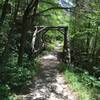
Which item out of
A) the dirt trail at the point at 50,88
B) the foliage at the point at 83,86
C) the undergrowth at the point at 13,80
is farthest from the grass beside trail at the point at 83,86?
the undergrowth at the point at 13,80

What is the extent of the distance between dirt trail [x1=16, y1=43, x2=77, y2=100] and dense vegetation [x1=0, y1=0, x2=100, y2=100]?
409mm

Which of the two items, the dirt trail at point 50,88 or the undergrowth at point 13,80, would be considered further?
the dirt trail at point 50,88

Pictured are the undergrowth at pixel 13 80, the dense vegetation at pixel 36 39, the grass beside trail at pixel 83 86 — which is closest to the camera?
the undergrowth at pixel 13 80

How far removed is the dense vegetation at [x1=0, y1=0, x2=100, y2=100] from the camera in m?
11.7

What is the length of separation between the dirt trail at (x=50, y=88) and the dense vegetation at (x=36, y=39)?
1.34 ft

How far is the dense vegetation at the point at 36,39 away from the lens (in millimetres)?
11742

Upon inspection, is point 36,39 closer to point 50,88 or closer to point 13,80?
point 50,88

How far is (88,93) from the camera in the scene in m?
10.8

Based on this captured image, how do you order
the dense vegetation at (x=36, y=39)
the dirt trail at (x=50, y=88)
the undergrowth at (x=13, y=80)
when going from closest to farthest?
1. the undergrowth at (x=13, y=80)
2. the dirt trail at (x=50, y=88)
3. the dense vegetation at (x=36, y=39)

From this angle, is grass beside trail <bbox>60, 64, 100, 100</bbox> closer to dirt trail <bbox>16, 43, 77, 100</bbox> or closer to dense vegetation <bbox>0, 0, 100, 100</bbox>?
dense vegetation <bbox>0, 0, 100, 100</bbox>

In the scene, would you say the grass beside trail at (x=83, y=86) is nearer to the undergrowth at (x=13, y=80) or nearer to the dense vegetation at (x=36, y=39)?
the dense vegetation at (x=36, y=39)

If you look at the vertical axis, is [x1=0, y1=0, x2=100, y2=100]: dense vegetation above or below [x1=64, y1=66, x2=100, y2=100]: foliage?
above

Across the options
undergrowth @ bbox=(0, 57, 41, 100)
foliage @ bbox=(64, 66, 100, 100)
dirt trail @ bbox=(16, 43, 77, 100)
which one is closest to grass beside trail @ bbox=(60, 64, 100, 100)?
foliage @ bbox=(64, 66, 100, 100)

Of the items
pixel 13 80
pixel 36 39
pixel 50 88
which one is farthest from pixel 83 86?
pixel 36 39
